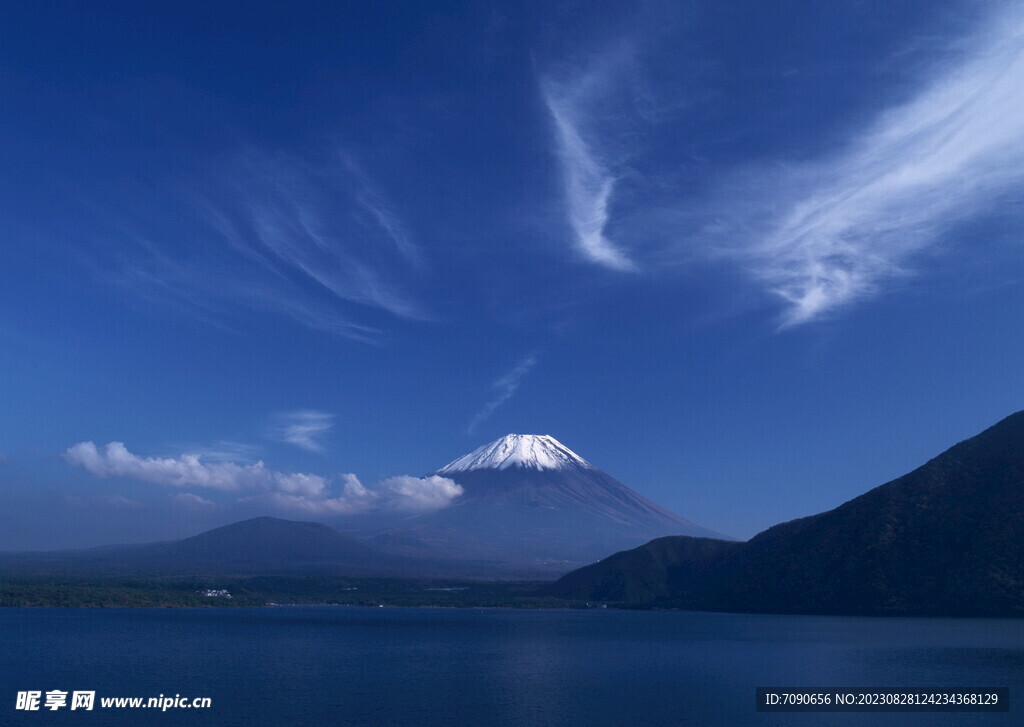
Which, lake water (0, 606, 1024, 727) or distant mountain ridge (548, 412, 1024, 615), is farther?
distant mountain ridge (548, 412, 1024, 615)

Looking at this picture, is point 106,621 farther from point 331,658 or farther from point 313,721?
point 313,721

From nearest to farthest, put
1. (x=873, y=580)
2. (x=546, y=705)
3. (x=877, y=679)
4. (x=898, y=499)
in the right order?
(x=546, y=705) → (x=877, y=679) → (x=873, y=580) → (x=898, y=499)

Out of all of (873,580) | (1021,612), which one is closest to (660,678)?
(1021,612)

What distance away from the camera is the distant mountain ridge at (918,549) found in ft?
349

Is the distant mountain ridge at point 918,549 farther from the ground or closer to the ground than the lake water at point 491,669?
farther from the ground

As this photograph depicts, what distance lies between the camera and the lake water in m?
42.8

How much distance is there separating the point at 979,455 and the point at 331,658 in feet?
334

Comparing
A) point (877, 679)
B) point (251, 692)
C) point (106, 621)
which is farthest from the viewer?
point (106, 621)

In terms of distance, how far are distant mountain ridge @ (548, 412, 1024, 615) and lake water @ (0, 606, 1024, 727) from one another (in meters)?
7.82

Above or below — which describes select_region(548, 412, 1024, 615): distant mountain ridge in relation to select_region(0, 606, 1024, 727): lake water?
above

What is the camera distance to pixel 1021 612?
326 feet

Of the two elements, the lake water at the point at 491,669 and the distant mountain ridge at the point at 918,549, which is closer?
the lake water at the point at 491,669

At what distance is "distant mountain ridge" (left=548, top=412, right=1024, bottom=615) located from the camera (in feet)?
349

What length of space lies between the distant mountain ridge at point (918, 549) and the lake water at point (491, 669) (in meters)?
7.82
